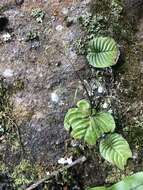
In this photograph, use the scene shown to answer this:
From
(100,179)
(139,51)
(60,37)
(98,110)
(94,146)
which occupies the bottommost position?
(100,179)

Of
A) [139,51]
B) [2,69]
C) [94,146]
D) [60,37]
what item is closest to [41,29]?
[60,37]

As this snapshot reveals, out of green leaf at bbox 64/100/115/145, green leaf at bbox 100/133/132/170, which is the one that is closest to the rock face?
green leaf at bbox 64/100/115/145

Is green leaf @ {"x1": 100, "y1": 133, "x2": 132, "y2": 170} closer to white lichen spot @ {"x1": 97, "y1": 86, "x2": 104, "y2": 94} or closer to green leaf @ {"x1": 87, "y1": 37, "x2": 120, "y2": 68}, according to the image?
white lichen spot @ {"x1": 97, "y1": 86, "x2": 104, "y2": 94}

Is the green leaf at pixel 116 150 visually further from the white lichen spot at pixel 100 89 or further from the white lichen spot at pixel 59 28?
the white lichen spot at pixel 59 28

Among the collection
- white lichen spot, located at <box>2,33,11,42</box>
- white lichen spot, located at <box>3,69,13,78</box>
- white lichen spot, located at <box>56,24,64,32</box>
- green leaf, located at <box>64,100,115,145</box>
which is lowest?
green leaf, located at <box>64,100,115,145</box>

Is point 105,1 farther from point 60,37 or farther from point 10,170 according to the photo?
point 10,170

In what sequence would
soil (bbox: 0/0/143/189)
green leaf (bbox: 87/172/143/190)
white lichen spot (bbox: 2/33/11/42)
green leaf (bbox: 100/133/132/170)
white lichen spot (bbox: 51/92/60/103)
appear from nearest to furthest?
green leaf (bbox: 87/172/143/190) < green leaf (bbox: 100/133/132/170) < soil (bbox: 0/0/143/189) < white lichen spot (bbox: 51/92/60/103) < white lichen spot (bbox: 2/33/11/42)

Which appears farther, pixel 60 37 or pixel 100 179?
pixel 60 37

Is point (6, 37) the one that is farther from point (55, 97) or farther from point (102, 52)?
point (102, 52)
